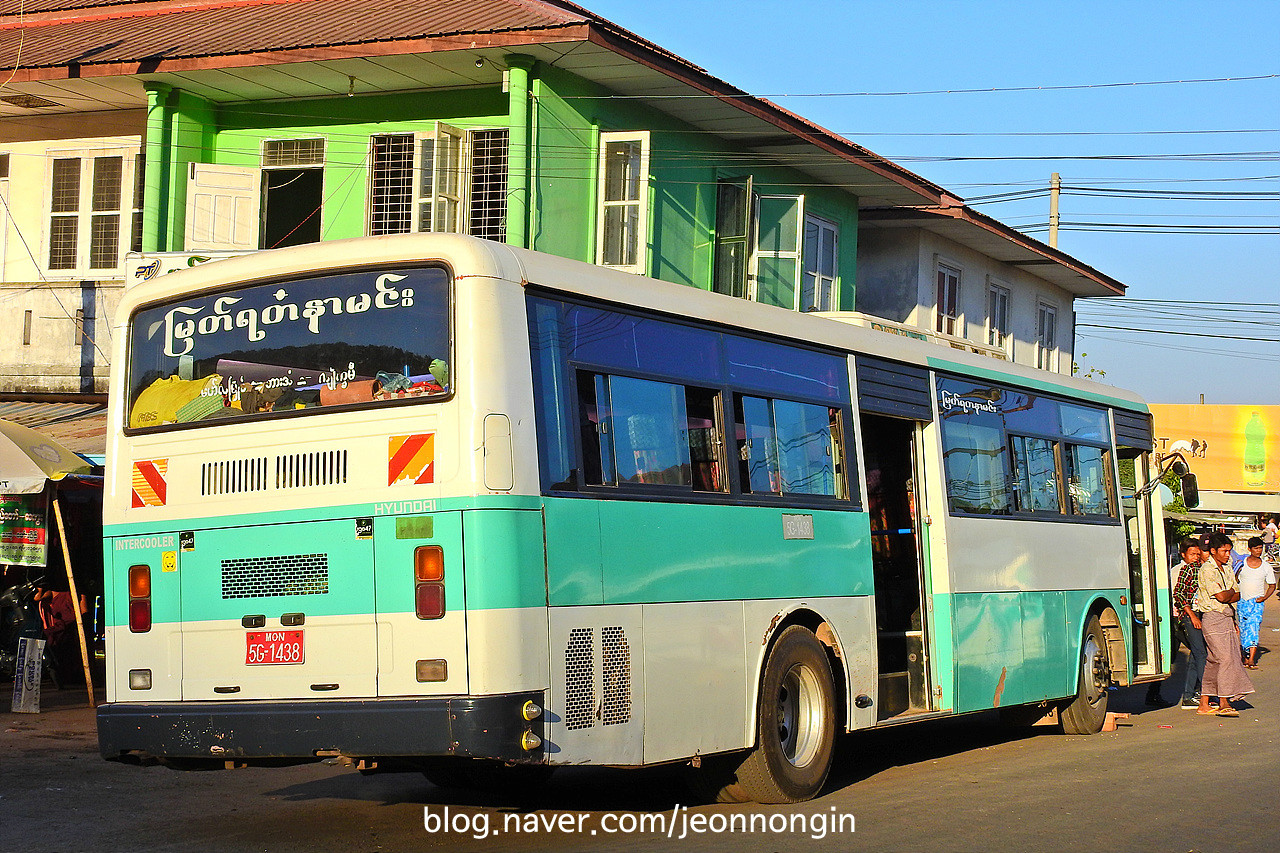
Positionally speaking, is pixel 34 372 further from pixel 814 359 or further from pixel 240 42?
pixel 814 359

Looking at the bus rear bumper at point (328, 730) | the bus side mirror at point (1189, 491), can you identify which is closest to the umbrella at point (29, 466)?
the bus rear bumper at point (328, 730)

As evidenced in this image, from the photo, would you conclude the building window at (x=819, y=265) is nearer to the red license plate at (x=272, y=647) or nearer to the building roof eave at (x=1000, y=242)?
the building roof eave at (x=1000, y=242)

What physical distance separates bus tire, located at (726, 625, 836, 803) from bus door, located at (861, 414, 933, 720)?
1.17m

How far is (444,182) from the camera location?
1916cm

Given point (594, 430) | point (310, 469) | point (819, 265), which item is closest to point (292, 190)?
point (819, 265)

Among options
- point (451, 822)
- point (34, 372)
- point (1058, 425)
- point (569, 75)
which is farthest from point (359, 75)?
point (451, 822)

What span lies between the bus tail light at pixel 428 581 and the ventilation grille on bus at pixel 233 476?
3.61ft

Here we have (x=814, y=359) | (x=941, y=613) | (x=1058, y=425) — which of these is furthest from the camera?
(x=1058, y=425)

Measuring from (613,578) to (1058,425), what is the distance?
6821mm

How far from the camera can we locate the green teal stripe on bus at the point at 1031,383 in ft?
38.4

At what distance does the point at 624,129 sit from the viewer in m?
19.8

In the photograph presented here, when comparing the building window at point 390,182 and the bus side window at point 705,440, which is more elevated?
the building window at point 390,182

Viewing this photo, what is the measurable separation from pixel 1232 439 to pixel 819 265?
1518 inches

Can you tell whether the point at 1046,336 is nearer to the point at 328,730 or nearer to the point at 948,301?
the point at 948,301
